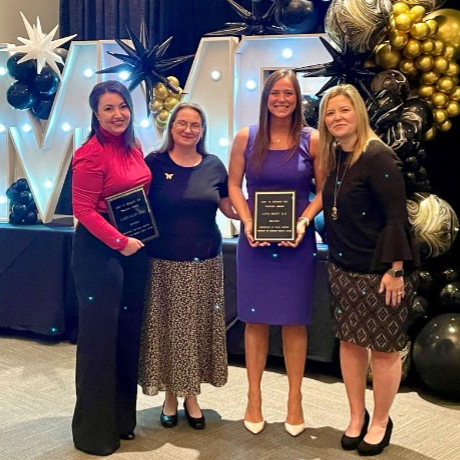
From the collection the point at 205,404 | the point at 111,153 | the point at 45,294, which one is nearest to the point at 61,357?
the point at 45,294

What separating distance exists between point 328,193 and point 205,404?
1.16m

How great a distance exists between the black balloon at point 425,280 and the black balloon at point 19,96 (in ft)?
8.10

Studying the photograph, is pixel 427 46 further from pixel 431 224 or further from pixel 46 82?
pixel 46 82

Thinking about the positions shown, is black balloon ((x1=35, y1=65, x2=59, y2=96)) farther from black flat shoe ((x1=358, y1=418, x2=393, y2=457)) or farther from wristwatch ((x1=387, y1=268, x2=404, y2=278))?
black flat shoe ((x1=358, y1=418, x2=393, y2=457))

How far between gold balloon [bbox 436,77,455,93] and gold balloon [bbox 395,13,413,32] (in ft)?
0.90

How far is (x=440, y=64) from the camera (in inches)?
120

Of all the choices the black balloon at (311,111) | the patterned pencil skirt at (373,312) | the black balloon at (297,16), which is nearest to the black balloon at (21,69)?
the black balloon at (297,16)

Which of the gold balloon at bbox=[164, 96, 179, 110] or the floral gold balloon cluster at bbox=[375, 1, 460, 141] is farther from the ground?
the floral gold balloon cluster at bbox=[375, 1, 460, 141]

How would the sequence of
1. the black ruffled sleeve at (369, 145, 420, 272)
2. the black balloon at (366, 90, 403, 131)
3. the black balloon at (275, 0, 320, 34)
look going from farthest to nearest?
the black balloon at (275, 0, 320, 34) < the black balloon at (366, 90, 403, 131) < the black ruffled sleeve at (369, 145, 420, 272)

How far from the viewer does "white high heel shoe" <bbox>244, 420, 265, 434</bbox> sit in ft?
8.97

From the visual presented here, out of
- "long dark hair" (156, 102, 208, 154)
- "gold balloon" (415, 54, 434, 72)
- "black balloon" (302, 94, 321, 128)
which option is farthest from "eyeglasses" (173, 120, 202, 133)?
"gold balloon" (415, 54, 434, 72)

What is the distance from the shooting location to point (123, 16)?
4652 millimetres

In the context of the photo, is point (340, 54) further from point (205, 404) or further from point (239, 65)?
point (205, 404)

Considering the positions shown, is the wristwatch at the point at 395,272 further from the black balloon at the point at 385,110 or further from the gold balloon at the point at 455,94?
the gold balloon at the point at 455,94
